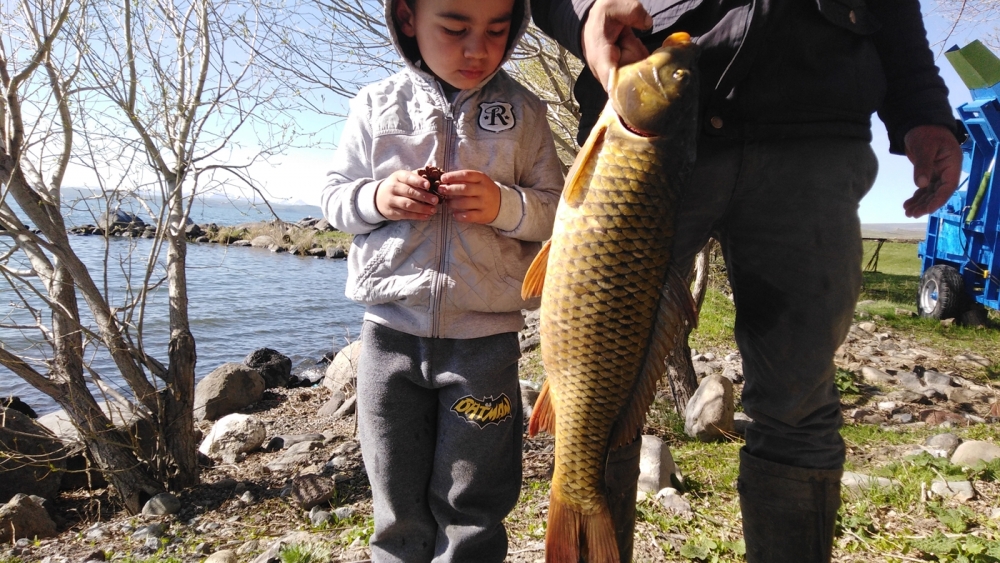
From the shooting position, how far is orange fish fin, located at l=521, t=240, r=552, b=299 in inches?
77.7

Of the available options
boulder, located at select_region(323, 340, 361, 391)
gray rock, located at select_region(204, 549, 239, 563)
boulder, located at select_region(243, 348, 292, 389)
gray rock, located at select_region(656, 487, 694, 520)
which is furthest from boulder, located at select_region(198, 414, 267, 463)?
gray rock, located at select_region(656, 487, 694, 520)

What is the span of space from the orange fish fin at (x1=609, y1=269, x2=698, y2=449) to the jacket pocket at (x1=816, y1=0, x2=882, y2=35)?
88cm

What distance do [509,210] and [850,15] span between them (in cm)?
118

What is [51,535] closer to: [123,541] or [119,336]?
[123,541]

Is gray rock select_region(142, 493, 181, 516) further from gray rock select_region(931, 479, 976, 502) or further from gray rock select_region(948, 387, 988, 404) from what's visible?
gray rock select_region(948, 387, 988, 404)

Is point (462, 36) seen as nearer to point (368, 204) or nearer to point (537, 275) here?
→ point (368, 204)

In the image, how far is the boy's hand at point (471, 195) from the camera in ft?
6.68

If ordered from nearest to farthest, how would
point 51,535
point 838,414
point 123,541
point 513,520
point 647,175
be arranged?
1. point 647,175
2. point 838,414
3. point 513,520
4. point 123,541
5. point 51,535

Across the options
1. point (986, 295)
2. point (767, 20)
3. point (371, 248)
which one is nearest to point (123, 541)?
point (371, 248)

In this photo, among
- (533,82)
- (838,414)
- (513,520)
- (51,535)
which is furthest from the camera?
(533,82)

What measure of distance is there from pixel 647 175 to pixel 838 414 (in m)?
1.07

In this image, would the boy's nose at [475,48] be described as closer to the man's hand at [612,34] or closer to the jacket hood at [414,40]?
the jacket hood at [414,40]

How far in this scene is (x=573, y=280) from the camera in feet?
6.06

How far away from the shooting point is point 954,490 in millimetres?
3348
